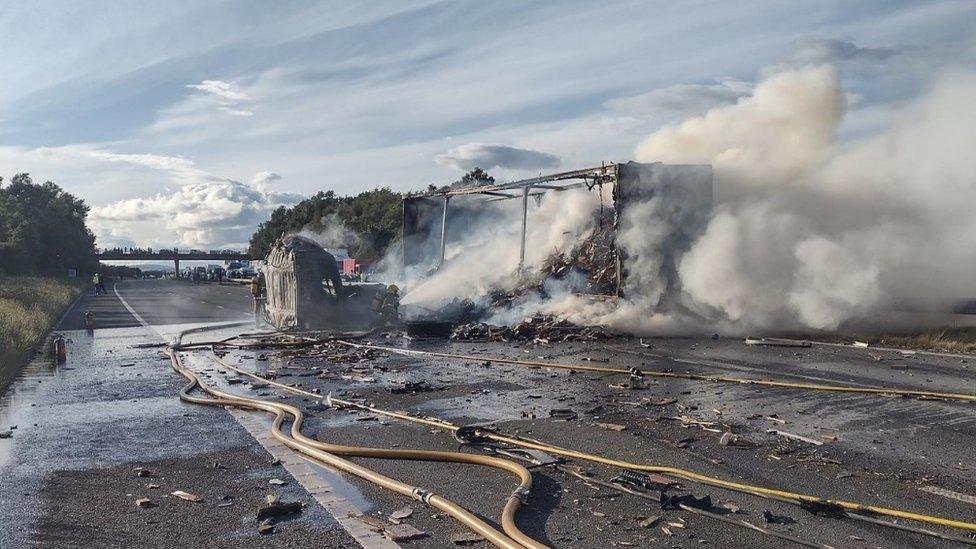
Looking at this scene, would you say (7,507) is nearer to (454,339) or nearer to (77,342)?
(454,339)

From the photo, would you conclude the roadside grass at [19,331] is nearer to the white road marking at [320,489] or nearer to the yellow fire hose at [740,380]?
the white road marking at [320,489]

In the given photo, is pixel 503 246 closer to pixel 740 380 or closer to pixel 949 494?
pixel 740 380

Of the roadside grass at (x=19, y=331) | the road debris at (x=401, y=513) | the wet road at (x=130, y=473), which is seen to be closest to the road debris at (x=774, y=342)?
the wet road at (x=130, y=473)

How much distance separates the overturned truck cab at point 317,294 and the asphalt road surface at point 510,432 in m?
8.82

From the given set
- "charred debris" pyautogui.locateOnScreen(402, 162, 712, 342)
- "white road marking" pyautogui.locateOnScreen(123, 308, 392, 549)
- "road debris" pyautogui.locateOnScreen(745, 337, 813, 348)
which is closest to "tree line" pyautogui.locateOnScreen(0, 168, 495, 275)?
"charred debris" pyautogui.locateOnScreen(402, 162, 712, 342)

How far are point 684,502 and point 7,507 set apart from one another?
5355 mm

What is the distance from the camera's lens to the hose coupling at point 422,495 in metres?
6.00

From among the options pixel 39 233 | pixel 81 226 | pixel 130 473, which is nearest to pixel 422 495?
pixel 130 473

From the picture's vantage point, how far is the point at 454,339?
20297 millimetres

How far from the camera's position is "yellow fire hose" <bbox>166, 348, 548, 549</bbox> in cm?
517

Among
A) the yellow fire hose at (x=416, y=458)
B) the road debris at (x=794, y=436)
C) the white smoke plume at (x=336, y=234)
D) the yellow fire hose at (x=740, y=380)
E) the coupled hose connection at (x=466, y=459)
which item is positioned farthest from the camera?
the white smoke plume at (x=336, y=234)

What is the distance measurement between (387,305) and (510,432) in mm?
Result: 16122

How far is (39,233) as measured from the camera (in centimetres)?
8400

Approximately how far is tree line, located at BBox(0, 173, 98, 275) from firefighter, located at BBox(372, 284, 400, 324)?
182 ft
